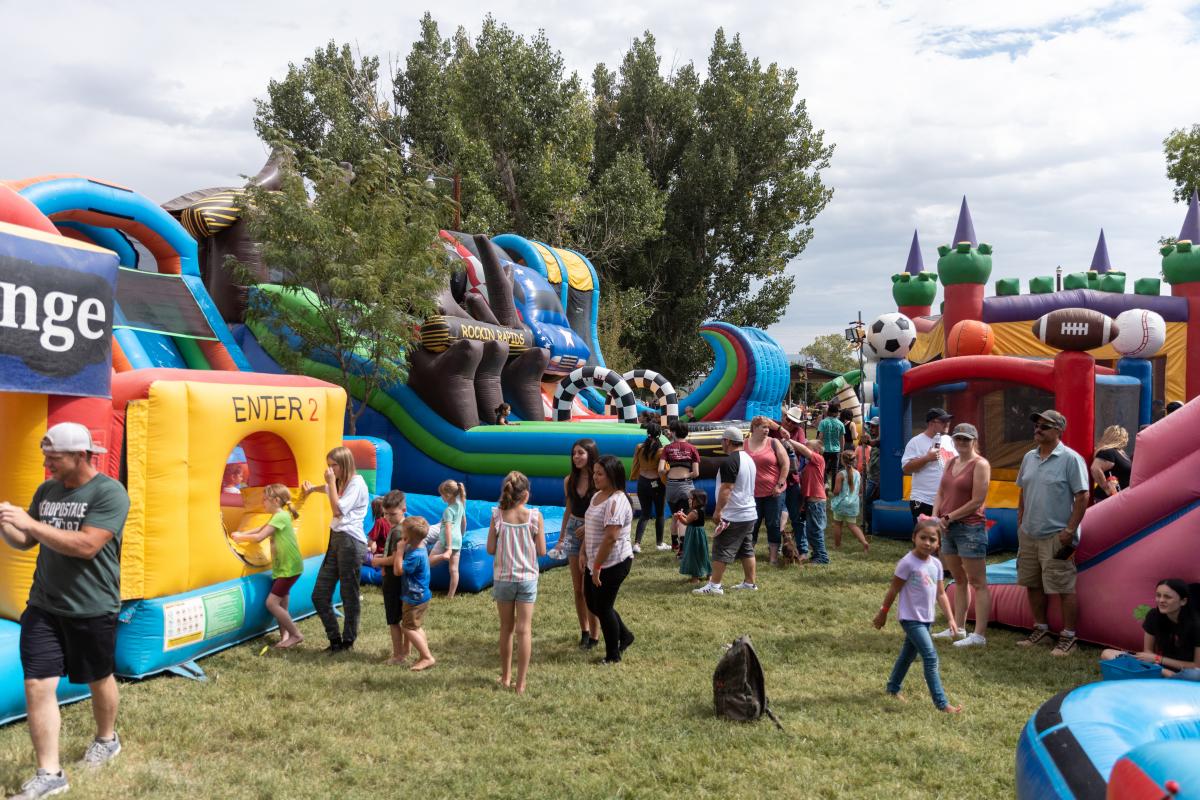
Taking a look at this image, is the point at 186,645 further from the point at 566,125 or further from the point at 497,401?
the point at 566,125

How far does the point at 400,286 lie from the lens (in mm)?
9938

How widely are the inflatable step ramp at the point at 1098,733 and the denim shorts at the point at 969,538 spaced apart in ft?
7.80

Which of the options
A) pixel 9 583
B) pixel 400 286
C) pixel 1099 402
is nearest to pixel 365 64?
pixel 400 286

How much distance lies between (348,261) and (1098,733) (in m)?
8.75

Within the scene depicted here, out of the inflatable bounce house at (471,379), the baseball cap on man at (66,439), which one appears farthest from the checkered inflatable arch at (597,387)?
Result: the baseball cap on man at (66,439)

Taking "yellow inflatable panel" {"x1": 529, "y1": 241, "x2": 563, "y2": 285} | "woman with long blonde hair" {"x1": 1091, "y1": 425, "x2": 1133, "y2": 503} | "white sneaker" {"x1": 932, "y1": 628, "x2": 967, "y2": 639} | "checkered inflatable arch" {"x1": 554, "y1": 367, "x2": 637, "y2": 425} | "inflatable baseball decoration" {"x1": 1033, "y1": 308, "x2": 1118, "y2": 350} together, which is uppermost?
"yellow inflatable panel" {"x1": 529, "y1": 241, "x2": 563, "y2": 285}

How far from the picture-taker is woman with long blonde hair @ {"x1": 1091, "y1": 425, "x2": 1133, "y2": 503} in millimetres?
6859

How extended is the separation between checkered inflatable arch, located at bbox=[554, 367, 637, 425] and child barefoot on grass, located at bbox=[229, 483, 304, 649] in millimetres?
8644

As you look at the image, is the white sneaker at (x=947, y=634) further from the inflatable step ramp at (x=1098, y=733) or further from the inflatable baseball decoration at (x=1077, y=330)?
the inflatable baseball decoration at (x=1077, y=330)

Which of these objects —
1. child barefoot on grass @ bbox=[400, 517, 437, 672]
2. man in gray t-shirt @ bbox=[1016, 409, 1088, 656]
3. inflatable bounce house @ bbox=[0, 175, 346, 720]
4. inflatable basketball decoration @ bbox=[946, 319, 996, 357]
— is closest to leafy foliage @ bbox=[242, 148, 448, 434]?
inflatable bounce house @ bbox=[0, 175, 346, 720]

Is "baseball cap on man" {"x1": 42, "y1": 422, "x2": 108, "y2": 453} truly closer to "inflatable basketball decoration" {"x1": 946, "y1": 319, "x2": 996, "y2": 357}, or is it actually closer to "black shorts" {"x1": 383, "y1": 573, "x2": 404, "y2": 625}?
"black shorts" {"x1": 383, "y1": 573, "x2": 404, "y2": 625}

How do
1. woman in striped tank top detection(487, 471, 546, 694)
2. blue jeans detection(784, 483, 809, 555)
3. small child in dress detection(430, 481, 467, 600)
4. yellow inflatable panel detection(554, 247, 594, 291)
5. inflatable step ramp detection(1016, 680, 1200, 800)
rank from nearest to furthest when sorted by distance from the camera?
1. inflatable step ramp detection(1016, 680, 1200, 800)
2. woman in striped tank top detection(487, 471, 546, 694)
3. small child in dress detection(430, 481, 467, 600)
4. blue jeans detection(784, 483, 809, 555)
5. yellow inflatable panel detection(554, 247, 594, 291)

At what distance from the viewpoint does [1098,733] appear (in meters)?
2.81

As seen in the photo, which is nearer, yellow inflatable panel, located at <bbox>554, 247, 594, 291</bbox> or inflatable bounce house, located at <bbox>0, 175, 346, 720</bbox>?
inflatable bounce house, located at <bbox>0, 175, 346, 720</bbox>
